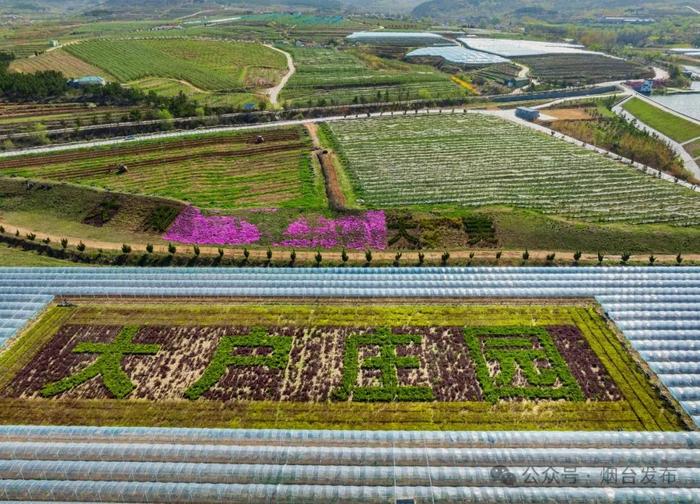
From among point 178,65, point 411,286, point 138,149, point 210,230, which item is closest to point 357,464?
point 411,286

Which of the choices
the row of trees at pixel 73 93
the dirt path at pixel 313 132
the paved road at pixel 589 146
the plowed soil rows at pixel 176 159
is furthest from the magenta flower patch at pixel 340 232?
the row of trees at pixel 73 93

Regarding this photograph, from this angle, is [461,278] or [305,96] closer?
[461,278]

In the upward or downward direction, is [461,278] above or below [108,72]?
below

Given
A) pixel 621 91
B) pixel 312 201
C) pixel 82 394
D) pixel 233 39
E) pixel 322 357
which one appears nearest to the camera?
pixel 82 394

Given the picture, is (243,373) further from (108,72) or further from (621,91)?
(621,91)

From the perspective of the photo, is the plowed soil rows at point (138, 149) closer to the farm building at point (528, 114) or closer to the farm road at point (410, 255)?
the farm road at point (410, 255)

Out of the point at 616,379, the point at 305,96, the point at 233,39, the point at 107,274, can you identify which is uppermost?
the point at 233,39

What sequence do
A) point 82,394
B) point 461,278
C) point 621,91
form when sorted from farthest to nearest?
point 621,91
point 461,278
point 82,394

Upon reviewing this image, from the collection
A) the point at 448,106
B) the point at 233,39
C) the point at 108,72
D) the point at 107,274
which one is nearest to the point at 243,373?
the point at 107,274
